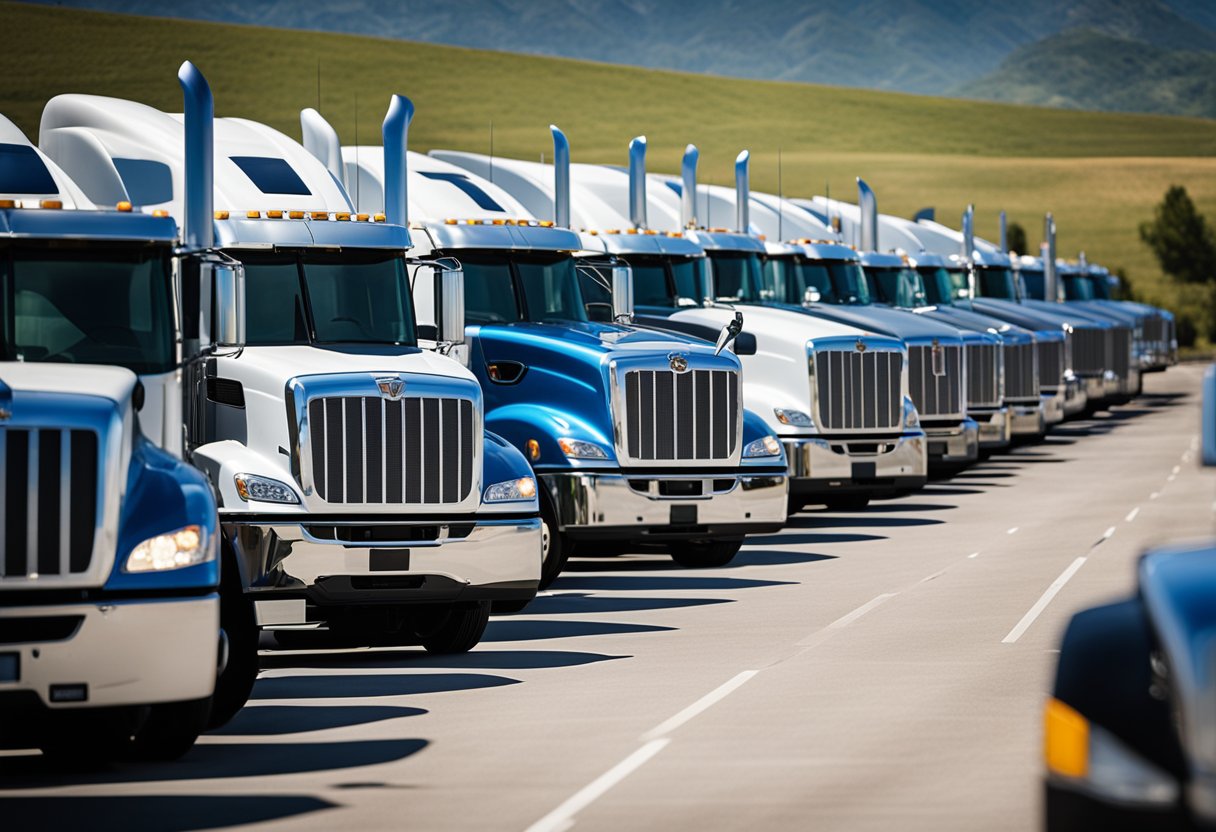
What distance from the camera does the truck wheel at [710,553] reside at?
21609 millimetres

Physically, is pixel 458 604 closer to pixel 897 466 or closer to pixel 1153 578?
pixel 1153 578

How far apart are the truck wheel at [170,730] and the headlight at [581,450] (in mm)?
8574

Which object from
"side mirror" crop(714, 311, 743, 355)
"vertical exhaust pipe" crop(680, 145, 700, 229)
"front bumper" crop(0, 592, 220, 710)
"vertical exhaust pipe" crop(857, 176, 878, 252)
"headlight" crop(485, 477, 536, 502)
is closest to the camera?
"front bumper" crop(0, 592, 220, 710)

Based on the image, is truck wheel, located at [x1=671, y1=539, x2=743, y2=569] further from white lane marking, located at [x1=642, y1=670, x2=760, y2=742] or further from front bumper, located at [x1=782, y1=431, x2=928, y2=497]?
white lane marking, located at [x1=642, y1=670, x2=760, y2=742]

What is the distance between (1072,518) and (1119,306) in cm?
3187

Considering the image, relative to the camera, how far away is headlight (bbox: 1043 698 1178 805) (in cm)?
609

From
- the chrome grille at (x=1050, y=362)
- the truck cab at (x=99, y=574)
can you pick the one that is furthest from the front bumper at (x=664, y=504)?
the chrome grille at (x=1050, y=362)

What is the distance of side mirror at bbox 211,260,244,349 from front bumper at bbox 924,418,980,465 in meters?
17.6

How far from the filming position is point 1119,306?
57.1 metres

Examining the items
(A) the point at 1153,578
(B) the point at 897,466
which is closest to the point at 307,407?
(A) the point at 1153,578

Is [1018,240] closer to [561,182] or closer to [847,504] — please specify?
[847,504]

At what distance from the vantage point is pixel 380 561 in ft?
46.4

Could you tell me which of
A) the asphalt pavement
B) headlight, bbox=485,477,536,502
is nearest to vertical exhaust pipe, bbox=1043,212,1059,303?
the asphalt pavement

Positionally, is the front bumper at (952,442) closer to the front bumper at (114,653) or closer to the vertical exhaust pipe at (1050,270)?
the vertical exhaust pipe at (1050,270)
